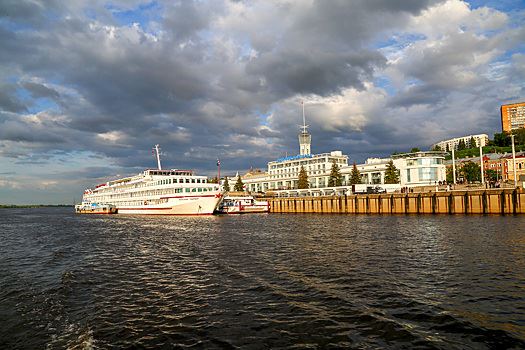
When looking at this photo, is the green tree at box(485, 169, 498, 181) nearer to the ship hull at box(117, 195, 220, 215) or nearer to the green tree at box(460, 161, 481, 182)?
the green tree at box(460, 161, 481, 182)

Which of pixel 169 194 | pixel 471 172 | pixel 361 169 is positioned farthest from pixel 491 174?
pixel 169 194

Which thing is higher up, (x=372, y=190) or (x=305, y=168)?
(x=305, y=168)

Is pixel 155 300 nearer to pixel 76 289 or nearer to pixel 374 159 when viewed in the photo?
pixel 76 289

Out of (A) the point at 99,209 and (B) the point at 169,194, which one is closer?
(B) the point at 169,194

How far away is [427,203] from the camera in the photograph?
7231 centimetres

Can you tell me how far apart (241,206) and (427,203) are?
2058 inches

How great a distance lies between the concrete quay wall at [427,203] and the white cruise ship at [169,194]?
98.0 feet

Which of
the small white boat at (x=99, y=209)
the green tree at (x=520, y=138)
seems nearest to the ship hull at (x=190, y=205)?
the small white boat at (x=99, y=209)

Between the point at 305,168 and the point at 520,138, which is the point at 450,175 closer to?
the point at 305,168

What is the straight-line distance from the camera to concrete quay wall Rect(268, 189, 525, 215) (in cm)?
6153

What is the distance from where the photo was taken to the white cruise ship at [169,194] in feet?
279

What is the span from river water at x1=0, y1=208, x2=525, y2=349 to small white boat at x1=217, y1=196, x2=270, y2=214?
7409 centimetres

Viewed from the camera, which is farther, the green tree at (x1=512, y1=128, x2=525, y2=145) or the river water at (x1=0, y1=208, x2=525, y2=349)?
the green tree at (x1=512, y1=128, x2=525, y2=145)

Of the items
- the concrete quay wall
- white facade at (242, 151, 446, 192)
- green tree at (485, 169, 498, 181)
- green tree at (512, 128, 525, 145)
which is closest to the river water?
the concrete quay wall
